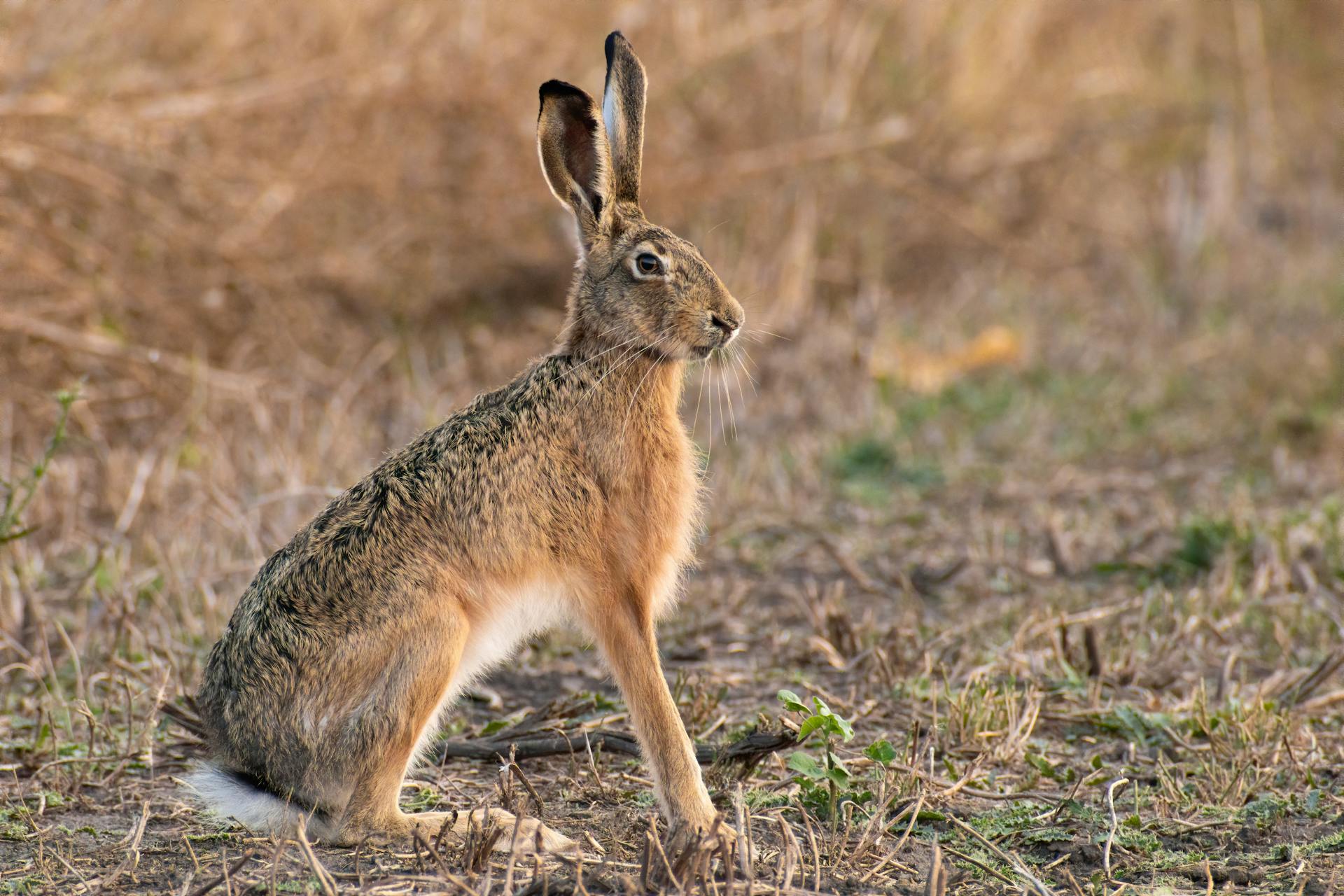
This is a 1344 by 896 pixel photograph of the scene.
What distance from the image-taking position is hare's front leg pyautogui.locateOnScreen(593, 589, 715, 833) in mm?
3258

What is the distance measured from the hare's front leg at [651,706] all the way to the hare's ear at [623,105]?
1.07m

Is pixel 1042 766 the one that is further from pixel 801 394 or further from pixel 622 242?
pixel 801 394

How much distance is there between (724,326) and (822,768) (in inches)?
42.2

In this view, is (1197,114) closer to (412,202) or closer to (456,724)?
(412,202)

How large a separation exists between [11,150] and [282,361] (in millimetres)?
1826

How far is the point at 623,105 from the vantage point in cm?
356

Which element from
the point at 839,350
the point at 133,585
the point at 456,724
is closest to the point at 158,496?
the point at 133,585

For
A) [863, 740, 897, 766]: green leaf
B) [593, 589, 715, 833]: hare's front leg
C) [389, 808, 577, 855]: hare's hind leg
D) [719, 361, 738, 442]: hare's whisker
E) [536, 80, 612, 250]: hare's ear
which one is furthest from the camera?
[719, 361, 738, 442]: hare's whisker

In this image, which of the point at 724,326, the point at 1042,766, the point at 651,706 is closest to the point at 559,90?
the point at 724,326

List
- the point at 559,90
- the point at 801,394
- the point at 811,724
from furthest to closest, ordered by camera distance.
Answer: the point at 801,394, the point at 559,90, the point at 811,724

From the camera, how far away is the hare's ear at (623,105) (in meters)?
3.53

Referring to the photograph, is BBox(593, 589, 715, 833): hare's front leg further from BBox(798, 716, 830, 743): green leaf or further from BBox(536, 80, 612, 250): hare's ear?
BBox(536, 80, 612, 250): hare's ear


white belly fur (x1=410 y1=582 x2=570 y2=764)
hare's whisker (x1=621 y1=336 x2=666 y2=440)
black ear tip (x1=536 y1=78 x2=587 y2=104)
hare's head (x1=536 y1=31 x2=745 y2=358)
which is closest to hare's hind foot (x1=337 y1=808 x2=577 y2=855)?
white belly fur (x1=410 y1=582 x2=570 y2=764)

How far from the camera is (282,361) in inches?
309
